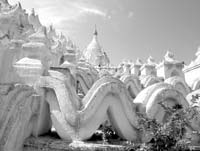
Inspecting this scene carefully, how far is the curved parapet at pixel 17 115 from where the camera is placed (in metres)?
3.15

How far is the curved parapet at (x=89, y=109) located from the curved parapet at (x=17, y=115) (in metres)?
0.33

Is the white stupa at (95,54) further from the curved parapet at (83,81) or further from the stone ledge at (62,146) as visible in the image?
the stone ledge at (62,146)

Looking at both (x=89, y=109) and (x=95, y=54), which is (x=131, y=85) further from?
(x=95, y=54)

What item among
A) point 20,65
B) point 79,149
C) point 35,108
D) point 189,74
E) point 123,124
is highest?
point 189,74

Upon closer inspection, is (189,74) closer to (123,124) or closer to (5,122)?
(123,124)

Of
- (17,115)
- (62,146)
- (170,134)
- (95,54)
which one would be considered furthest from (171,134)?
(95,54)

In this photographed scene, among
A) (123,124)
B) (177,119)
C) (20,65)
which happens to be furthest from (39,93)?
(177,119)

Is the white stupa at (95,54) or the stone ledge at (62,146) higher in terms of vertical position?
the white stupa at (95,54)

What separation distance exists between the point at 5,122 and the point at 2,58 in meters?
2.17

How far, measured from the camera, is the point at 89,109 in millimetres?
3631

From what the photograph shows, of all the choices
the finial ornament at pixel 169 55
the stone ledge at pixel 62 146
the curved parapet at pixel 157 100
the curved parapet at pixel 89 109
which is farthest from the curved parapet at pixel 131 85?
the finial ornament at pixel 169 55

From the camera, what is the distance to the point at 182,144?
259cm

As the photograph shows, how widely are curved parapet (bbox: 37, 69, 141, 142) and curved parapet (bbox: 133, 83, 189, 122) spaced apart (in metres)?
0.28

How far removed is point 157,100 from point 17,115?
2.65 metres
